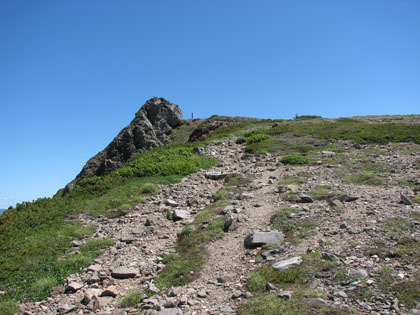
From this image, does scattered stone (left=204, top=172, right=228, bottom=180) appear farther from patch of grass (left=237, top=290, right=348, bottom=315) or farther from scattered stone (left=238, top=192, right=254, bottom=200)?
patch of grass (left=237, top=290, right=348, bottom=315)

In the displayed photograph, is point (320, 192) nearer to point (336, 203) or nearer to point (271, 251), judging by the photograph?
point (336, 203)

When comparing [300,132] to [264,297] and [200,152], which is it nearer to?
[200,152]

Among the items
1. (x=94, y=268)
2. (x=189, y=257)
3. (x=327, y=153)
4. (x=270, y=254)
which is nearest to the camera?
(x=270, y=254)

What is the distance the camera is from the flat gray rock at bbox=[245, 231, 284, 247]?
29.9ft

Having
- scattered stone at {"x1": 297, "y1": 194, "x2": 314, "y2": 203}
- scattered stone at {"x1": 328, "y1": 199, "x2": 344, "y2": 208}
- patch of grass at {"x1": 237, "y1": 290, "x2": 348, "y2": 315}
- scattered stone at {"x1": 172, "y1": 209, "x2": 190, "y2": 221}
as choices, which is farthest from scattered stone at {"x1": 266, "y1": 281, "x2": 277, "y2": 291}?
scattered stone at {"x1": 172, "y1": 209, "x2": 190, "y2": 221}

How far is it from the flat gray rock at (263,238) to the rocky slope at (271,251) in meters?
0.22

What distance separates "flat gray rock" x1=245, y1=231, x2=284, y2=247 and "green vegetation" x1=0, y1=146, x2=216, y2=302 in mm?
4958

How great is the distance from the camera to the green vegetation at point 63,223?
344 inches

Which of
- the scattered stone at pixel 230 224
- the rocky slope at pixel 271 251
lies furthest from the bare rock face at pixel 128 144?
the scattered stone at pixel 230 224

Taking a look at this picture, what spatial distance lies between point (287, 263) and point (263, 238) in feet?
5.51

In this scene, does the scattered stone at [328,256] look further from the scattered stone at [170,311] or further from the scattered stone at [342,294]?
the scattered stone at [170,311]

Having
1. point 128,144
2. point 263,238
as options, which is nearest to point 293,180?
point 263,238

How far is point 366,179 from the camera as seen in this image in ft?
46.8

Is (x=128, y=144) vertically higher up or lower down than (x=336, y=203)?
higher up
